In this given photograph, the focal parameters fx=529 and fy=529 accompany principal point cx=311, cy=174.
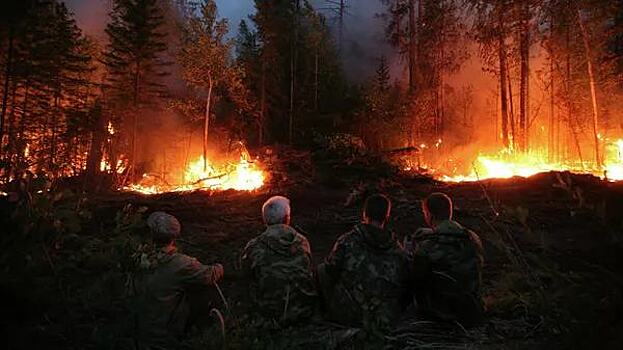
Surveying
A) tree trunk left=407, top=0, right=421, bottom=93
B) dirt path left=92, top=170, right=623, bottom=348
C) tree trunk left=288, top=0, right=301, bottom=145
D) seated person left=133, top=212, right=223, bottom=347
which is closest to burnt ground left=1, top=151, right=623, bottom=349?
dirt path left=92, top=170, right=623, bottom=348

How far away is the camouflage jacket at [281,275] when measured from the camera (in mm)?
5258

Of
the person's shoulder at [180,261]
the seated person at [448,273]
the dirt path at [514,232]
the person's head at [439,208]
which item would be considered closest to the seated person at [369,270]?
the seated person at [448,273]

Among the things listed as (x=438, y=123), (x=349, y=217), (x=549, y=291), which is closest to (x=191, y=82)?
(x=438, y=123)

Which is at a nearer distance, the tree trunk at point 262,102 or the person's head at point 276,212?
the person's head at point 276,212

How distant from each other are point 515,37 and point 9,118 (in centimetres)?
2438

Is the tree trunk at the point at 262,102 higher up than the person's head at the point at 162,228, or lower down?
higher up

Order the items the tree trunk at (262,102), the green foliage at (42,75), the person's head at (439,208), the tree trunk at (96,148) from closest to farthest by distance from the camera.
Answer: the person's head at (439,208), the green foliage at (42,75), the tree trunk at (96,148), the tree trunk at (262,102)

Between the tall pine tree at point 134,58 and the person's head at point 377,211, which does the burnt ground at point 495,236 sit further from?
the tall pine tree at point 134,58

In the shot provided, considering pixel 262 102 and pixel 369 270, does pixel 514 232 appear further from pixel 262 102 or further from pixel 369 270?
pixel 262 102

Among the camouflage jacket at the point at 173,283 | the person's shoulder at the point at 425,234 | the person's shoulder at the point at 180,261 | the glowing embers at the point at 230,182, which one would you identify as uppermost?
the glowing embers at the point at 230,182

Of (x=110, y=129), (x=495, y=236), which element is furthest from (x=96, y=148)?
(x=495, y=236)

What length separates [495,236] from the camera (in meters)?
3.19

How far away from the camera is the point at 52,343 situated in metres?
2.88

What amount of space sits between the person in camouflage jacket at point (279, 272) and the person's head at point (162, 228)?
798mm
